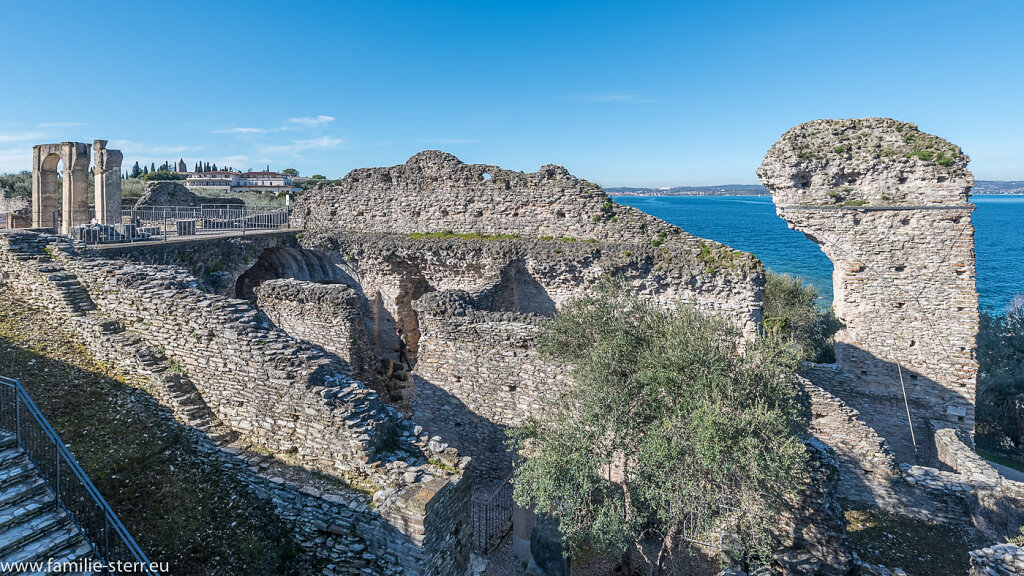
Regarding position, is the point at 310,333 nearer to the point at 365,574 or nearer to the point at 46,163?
the point at 365,574

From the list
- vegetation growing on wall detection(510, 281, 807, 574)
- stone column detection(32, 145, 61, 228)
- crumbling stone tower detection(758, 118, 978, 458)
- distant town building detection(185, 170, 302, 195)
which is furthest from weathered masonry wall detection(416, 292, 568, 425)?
distant town building detection(185, 170, 302, 195)

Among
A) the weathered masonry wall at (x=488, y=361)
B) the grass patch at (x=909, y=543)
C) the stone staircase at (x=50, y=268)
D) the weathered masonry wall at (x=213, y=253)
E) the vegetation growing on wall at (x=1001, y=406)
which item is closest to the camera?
the grass patch at (x=909, y=543)

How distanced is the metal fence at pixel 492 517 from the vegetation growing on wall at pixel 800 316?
12.8 metres

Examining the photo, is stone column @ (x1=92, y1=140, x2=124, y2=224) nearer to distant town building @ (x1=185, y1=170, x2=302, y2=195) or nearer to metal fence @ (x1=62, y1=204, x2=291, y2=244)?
metal fence @ (x1=62, y1=204, x2=291, y2=244)

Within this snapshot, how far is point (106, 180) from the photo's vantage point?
64.8 feet

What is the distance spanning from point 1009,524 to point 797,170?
8366 millimetres

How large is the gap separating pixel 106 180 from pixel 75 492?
62.4 ft

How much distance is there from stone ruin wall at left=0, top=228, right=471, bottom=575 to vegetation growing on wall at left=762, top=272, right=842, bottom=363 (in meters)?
15.7

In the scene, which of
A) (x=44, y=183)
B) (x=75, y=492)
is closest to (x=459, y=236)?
(x=75, y=492)

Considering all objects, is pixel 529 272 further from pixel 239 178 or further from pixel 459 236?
pixel 239 178

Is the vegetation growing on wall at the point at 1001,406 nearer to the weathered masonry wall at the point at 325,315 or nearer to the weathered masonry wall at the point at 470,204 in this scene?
the weathered masonry wall at the point at 470,204

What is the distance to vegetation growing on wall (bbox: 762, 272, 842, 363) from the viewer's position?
19.8 metres

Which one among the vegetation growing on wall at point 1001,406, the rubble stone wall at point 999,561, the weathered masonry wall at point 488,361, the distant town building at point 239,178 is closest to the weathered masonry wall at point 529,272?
the weathered masonry wall at point 488,361

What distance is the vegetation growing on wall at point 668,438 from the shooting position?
266 inches
